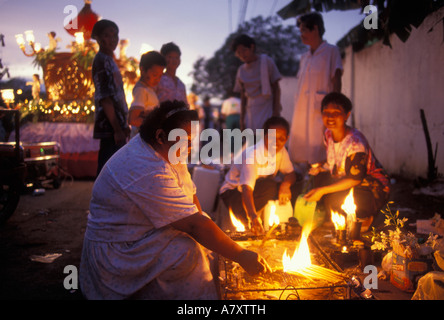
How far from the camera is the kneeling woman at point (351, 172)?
12.8ft

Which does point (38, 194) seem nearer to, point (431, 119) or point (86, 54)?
point (86, 54)

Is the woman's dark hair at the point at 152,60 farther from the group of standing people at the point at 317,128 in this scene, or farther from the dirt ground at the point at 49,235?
the dirt ground at the point at 49,235

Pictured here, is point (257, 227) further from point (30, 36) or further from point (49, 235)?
point (30, 36)

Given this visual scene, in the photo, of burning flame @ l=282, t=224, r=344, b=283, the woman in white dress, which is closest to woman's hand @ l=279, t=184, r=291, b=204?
the woman in white dress

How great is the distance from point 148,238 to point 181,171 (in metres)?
0.59

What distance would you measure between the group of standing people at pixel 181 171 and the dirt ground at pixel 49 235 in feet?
3.08

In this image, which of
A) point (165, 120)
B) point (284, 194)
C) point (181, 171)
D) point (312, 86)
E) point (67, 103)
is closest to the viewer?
point (165, 120)

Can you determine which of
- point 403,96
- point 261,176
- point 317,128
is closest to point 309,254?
point 261,176

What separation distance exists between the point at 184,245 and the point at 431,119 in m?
6.22

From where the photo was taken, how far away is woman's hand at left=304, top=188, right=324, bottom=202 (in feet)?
13.0

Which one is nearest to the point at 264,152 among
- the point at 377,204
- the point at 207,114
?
the point at 377,204

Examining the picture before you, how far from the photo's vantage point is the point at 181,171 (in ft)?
8.31

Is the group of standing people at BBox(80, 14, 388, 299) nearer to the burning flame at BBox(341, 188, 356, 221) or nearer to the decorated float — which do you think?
the burning flame at BBox(341, 188, 356, 221)

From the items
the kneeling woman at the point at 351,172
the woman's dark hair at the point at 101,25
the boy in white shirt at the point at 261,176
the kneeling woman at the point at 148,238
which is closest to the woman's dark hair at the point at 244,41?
the kneeling woman at the point at 351,172
